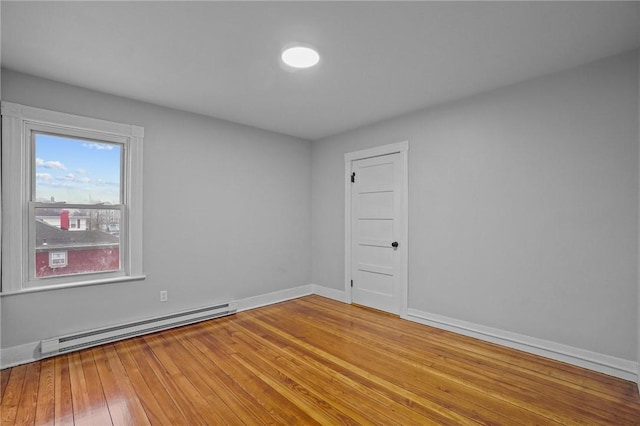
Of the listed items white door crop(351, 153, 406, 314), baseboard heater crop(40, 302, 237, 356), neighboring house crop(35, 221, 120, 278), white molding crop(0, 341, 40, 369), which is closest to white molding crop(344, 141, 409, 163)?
white door crop(351, 153, 406, 314)

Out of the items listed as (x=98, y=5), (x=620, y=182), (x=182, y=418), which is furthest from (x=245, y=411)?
(x=620, y=182)

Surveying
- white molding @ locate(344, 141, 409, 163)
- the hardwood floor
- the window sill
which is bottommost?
the hardwood floor

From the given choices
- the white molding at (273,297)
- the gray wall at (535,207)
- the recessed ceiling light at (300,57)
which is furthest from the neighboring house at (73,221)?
the gray wall at (535,207)

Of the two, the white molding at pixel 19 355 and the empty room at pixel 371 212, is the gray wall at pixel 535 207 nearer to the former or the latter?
the empty room at pixel 371 212

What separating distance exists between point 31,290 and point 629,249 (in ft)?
16.8

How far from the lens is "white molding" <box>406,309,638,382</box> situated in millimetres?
2443

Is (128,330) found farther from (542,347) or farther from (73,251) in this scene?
(542,347)

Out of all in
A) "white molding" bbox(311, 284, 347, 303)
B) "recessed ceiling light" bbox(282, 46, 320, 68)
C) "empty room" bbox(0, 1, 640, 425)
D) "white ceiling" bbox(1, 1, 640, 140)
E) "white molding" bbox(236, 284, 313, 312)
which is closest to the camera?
"white ceiling" bbox(1, 1, 640, 140)

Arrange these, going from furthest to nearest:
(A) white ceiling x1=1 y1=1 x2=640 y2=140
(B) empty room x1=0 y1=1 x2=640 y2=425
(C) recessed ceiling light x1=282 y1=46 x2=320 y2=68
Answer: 1. (C) recessed ceiling light x1=282 y1=46 x2=320 y2=68
2. (B) empty room x1=0 y1=1 x2=640 y2=425
3. (A) white ceiling x1=1 y1=1 x2=640 y2=140

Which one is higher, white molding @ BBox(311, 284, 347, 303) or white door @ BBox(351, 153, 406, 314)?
white door @ BBox(351, 153, 406, 314)

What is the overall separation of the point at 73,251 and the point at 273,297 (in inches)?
99.7

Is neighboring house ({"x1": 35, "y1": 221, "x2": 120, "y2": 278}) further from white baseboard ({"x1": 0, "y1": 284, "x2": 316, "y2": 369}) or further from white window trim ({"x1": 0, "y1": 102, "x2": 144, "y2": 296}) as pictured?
white baseboard ({"x1": 0, "y1": 284, "x2": 316, "y2": 369})

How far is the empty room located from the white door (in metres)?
0.04

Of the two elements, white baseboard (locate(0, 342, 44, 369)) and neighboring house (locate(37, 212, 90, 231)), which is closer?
white baseboard (locate(0, 342, 44, 369))
